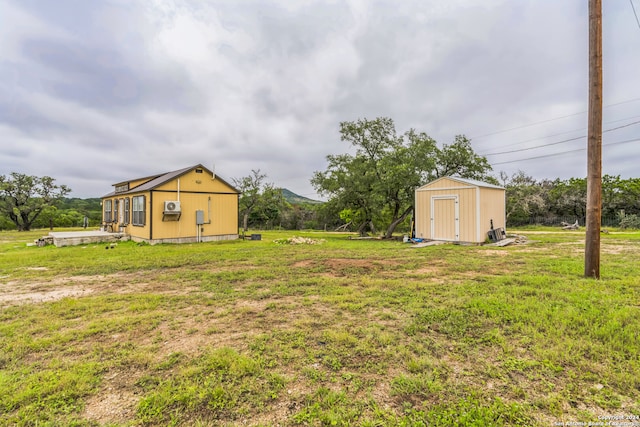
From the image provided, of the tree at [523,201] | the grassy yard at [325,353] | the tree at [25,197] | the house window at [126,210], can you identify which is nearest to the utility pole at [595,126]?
the grassy yard at [325,353]

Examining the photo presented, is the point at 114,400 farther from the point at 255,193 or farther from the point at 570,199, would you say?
the point at 570,199

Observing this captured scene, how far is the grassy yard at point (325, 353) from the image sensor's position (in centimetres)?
166

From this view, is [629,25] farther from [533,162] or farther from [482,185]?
[533,162]

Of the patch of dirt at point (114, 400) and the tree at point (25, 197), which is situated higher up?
the tree at point (25, 197)

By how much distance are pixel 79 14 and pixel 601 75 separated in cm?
1352

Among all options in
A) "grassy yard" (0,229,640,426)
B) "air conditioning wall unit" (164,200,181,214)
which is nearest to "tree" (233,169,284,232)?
"air conditioning wall unit" (164,200,181,214)

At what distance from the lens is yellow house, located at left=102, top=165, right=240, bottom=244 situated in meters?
12.0

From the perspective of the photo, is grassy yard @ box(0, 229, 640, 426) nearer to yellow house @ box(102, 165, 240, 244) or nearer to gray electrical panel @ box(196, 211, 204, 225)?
yellow house @ box(102, 165, 240, 244)

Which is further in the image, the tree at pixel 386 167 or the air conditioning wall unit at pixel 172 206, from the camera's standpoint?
the tree at pixel 386 167

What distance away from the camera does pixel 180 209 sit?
480 inches

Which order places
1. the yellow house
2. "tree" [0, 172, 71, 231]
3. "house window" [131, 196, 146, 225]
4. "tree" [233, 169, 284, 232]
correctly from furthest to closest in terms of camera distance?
"tree" [233, 169, 284, 232] → "tree" [0, 172, 71, 231] → "house window" [131, 196, 146, 225] → the yellow house

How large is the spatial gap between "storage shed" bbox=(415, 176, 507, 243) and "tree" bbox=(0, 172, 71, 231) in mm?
29965

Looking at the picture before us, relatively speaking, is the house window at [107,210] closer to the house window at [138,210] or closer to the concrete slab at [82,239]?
the concrete slab at [82,239]

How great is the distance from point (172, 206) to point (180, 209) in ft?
1.19
